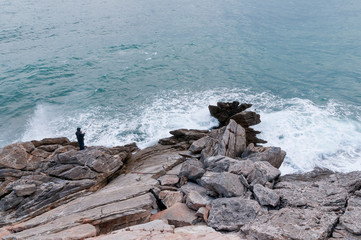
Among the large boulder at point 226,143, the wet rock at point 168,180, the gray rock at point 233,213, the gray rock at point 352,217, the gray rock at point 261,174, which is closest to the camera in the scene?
the gray rock at point 352,217

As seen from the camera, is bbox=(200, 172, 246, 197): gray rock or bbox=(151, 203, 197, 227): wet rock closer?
bbox=(151, 203, 197, 227): wet rock

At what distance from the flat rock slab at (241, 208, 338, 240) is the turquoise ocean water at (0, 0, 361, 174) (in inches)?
365

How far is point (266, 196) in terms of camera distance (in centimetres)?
1190

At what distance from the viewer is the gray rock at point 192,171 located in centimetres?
1473

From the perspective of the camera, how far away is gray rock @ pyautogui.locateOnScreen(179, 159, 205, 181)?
48.3ft

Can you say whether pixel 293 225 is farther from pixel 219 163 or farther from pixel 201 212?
pixel 219 163

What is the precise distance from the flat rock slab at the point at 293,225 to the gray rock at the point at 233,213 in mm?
363

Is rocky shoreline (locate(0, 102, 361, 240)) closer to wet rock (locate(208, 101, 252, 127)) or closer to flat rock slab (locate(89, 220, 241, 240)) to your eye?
flat rock slab (locate(89, 220, 241, 240))

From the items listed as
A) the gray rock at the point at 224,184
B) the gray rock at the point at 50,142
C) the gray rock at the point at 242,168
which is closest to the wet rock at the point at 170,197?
the gray rock at the point at 224,184

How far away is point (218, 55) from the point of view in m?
43.5

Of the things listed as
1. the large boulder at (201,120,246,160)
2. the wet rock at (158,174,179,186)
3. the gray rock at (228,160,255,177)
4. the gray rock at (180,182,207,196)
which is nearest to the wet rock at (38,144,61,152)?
the wet rock at (158,174,179,186)

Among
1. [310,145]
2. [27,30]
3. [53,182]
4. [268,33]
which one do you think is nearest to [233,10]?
[268,33]

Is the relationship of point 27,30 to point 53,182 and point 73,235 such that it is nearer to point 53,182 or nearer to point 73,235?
point 53,182

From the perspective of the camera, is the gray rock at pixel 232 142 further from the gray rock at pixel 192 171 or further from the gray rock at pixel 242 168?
the gray rock at pixel 242 168
